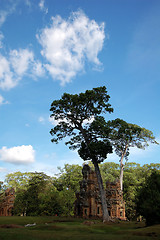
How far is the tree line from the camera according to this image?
1462 cm

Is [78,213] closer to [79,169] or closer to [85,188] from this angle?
[85,188]

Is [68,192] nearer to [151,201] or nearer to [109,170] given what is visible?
[151,201]

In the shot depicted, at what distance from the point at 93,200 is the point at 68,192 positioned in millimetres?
4100

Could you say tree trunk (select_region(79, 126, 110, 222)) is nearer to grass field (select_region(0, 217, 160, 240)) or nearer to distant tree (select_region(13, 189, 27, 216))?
grass field (select_region(0, 217, 160, 240))

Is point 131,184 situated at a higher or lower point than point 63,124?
lower

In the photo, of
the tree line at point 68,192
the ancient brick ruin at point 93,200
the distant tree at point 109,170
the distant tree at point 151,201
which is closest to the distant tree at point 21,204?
the tree line at point 68,192

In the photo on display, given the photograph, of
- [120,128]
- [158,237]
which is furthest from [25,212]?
[158,237]

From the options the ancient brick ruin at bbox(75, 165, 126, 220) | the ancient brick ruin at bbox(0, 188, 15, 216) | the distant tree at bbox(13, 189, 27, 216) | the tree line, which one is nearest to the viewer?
the tree line

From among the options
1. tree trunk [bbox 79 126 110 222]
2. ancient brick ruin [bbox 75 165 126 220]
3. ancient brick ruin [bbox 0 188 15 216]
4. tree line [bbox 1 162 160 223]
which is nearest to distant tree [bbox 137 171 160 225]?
tree line [bbox 1 162 160 223]

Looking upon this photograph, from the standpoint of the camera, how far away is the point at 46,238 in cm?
867

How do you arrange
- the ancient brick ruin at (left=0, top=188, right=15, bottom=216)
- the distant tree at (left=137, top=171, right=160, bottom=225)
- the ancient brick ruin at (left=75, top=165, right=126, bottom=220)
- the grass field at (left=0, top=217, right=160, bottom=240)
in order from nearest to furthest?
the grass field at (left=0, top=217, right=160, bottom=240) < the distant tree at (left=137, top=171, right=160, bottom=225) < the ancient brick ruin at (left=75, top=165, right=126, bottom=220) < the ancient brick ruin at (left=0, top=188, right=15, bottom=216)

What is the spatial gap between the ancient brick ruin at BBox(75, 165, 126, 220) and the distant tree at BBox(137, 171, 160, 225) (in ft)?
36.6

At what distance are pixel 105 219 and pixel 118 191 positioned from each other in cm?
763

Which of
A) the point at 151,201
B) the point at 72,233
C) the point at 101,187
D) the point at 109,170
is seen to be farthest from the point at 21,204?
the point at 109,170
